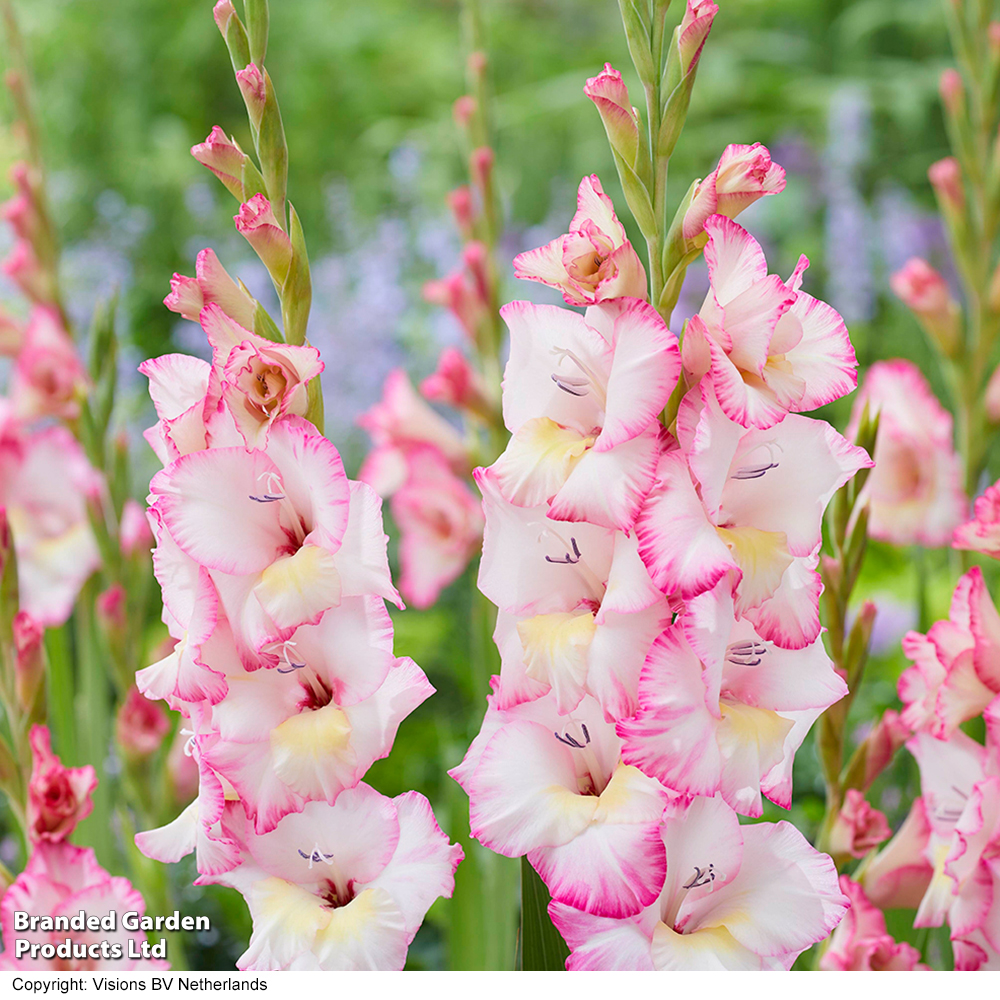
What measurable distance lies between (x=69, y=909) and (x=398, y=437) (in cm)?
80

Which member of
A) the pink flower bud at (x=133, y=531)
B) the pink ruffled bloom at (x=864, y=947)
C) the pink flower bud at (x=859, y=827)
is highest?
the pink flower bud at (x=133, y=531)

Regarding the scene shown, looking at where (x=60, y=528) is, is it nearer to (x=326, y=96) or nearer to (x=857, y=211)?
(x=857, y=211)

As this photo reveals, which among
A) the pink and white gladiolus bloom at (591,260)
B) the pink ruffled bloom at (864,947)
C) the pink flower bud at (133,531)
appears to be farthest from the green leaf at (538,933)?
the pink flower bud at (133,531)

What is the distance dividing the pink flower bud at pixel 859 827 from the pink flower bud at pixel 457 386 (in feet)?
2.10

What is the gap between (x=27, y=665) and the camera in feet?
2.15

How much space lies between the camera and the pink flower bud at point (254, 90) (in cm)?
52

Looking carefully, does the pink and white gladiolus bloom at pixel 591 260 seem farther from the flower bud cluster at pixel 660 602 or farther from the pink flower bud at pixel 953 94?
the pink flower bud at pixel 953 94

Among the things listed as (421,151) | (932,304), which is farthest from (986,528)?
(421,151)

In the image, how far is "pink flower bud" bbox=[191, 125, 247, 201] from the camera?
0.51m

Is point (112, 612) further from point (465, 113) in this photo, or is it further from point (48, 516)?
point (465, 113)

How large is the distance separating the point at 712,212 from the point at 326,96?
3371mm

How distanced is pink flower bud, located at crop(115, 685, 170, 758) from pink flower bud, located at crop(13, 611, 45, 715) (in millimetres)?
162

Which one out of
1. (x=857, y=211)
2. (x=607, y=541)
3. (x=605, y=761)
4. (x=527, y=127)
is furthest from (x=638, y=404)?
(x=527, y=127)

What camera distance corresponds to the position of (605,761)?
50 centimetres
